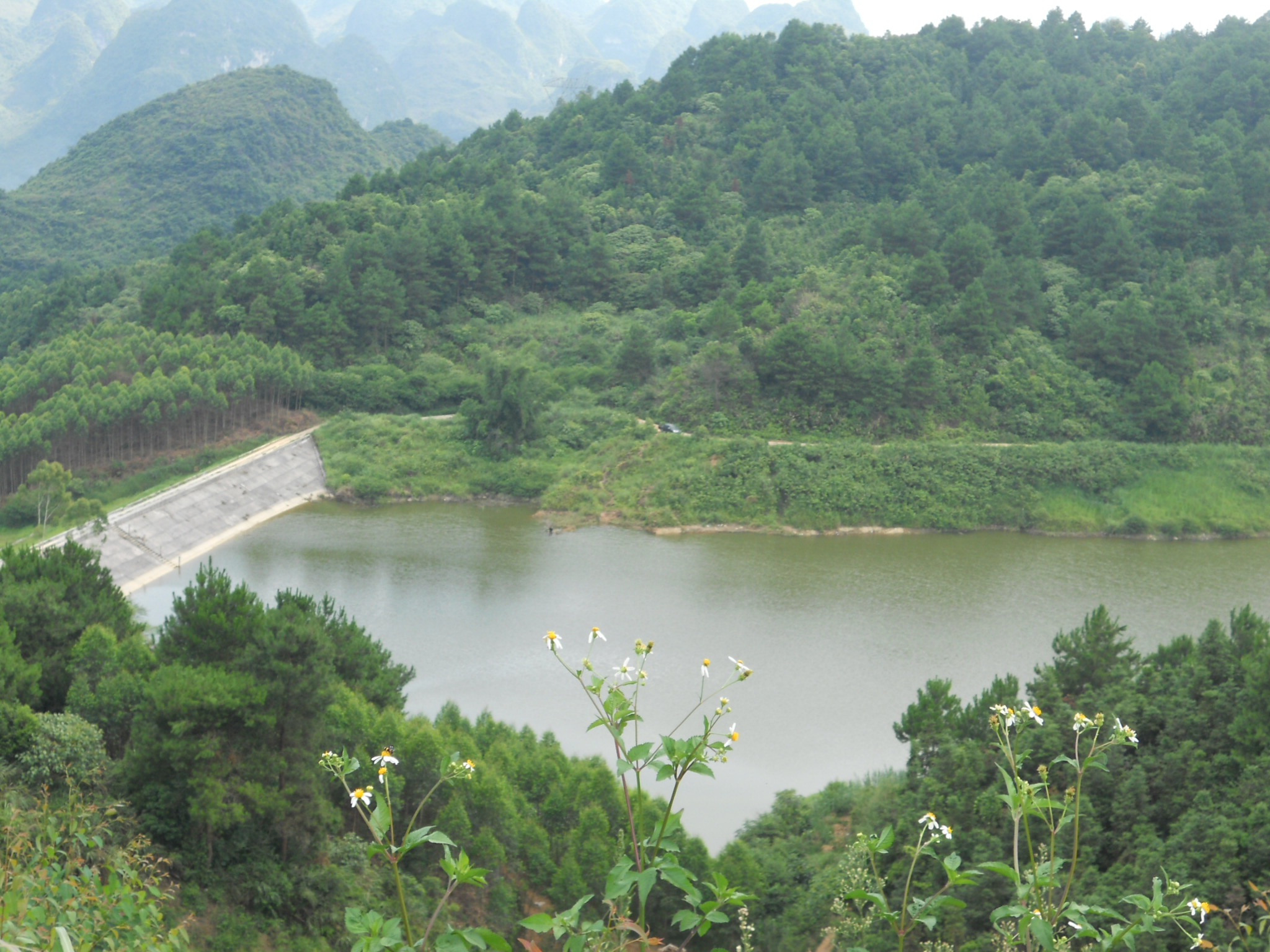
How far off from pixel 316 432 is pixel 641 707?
17.8m

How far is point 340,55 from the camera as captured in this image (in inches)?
4813

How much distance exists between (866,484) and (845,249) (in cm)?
1046

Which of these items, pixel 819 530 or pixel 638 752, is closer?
pixel 638 752

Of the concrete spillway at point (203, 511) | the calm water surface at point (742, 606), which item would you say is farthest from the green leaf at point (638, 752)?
the concrete spillway at point (203, 511)

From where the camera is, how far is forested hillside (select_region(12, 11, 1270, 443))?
96.6 ft

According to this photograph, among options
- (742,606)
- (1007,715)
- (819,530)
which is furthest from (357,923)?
(819,530)

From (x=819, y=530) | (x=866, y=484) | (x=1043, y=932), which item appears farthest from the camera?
(x=866, y=484)

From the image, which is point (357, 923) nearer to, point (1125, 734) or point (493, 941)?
point (493, 941)

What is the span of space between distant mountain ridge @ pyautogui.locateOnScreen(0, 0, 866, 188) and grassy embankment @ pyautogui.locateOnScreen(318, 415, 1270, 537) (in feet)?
251

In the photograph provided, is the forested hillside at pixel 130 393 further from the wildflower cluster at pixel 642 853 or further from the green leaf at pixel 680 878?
the green leaf at pixel 680 878

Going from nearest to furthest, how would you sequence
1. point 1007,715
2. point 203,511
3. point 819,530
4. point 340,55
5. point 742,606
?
point 1007,715 → point 742,606 → point 203,511 → point 819,530 → point 340,55

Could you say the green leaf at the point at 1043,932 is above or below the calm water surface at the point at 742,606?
above

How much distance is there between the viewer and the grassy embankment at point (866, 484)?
86.3ft

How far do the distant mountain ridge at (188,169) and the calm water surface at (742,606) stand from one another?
30058 mm
